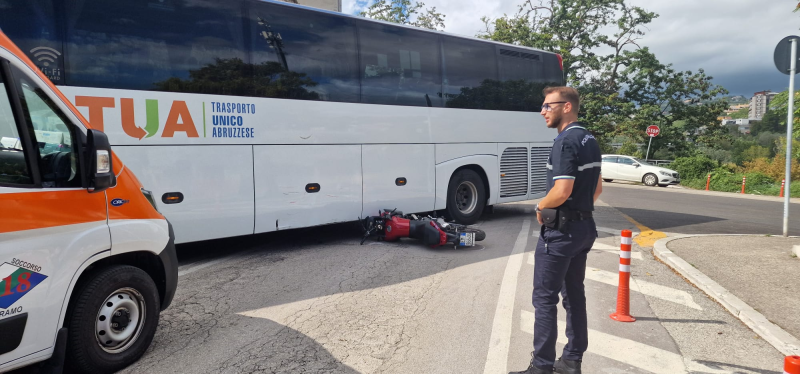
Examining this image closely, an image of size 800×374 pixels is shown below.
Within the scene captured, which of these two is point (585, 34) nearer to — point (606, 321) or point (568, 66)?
point (568, 66)

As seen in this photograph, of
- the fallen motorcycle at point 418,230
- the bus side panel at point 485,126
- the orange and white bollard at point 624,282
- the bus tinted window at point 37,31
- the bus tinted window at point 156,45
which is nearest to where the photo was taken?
the orange and white bollard at point 624,282

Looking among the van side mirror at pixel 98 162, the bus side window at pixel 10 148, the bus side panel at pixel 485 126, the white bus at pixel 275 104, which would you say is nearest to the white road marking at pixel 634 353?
the van side mirror at pixel 98 162

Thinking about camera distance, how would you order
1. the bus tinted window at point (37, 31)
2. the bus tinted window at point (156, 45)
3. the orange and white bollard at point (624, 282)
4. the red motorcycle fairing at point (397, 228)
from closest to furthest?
1. the orange and white bollard at point (624, 282)
2. the bus tinted window at point (37, 31)
3. the bus tinted window at point (156, 45)
4. the red motorcycle fairing at point (397, 228)

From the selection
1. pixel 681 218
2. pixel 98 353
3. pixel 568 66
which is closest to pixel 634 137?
pixel 568 66

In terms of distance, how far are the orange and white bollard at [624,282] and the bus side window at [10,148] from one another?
4666mm

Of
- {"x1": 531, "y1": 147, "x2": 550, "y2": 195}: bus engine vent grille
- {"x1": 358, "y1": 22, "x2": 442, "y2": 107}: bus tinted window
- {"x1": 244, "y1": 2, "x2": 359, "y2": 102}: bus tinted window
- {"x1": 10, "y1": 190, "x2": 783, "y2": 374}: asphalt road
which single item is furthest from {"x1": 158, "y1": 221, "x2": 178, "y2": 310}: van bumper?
{"x1": 531, "y1": 147, "x2": 550, "y2": 195}: bus engine vent grille

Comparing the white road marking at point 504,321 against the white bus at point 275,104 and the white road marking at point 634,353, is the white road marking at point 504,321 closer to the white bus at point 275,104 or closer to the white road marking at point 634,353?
the white road marking at point 634,353

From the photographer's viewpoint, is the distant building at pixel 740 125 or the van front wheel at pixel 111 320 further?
the distant building at pixel 740 125

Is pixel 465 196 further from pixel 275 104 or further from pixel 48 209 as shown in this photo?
pixel 48 209

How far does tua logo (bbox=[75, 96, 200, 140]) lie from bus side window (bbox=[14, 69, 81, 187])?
2.96 meters

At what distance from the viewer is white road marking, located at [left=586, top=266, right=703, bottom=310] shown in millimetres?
5711

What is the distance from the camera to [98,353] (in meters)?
3.54

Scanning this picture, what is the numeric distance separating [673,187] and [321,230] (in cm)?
2184

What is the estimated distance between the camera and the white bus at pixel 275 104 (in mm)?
6148
